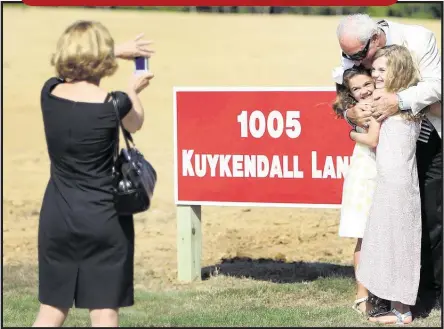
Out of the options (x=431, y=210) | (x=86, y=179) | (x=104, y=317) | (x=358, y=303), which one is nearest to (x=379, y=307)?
(x=358, y=303)

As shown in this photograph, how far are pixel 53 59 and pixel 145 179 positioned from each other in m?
0.72

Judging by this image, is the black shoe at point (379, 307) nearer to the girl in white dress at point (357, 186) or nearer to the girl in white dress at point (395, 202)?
the girl in white dress at point (357, 186)

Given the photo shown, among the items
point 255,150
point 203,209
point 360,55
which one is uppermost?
point 360,55

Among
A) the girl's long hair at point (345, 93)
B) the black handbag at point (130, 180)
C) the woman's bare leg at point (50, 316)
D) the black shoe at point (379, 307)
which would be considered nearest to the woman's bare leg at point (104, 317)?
the woman's bare leg at point (50, 316)

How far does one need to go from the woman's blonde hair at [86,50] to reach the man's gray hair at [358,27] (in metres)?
1.68

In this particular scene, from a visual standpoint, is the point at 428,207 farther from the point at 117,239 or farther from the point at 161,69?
the point at 161,69

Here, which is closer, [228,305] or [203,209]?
[228,305]

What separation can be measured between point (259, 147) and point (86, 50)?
2.81m

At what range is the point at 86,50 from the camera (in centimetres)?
523

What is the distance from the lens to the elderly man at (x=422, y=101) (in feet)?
21.2

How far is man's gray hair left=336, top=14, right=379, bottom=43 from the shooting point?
6395 mm

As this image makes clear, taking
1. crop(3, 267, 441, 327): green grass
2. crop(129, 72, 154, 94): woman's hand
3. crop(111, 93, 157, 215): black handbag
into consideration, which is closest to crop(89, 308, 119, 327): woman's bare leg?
crop(111, 93, 157, 215): black handbag

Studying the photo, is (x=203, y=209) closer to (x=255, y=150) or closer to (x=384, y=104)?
(x=255, y=150)

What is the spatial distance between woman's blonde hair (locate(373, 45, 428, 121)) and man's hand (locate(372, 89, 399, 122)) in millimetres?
39
